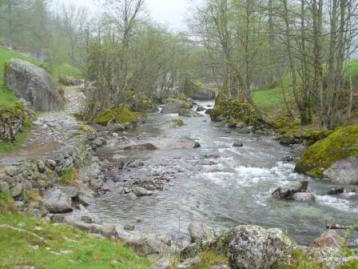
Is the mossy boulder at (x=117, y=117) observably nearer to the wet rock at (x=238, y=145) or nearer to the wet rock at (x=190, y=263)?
the wet rock at (x=238, y=145)

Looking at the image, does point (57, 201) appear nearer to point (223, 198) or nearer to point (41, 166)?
point (41, 166)

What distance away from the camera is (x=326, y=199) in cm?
1440

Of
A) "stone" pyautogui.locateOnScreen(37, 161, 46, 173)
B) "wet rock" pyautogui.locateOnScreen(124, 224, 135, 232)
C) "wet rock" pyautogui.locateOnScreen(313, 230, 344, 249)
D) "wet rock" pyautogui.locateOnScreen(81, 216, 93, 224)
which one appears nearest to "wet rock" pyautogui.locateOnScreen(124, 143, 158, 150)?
"stone" pyautogui.locateOnScreen(37, 161, 46, 173)

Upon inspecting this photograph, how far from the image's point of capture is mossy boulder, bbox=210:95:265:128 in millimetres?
32312

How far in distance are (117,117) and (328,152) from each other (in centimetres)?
1930

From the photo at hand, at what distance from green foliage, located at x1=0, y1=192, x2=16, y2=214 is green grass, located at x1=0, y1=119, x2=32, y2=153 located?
16.5ft

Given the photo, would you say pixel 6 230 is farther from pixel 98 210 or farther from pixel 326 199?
pixel 326 199

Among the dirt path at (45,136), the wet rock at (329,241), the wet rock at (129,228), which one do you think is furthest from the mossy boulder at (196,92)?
the wet rock at (329,241)

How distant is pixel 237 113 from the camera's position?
35.4 m

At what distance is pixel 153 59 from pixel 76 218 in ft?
110

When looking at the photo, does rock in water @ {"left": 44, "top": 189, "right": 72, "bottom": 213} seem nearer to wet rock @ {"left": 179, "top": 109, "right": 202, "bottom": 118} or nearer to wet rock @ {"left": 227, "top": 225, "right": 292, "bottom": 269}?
wet rock @ {"left": 227, "top": 225, "right": 292, "bottom": 269}

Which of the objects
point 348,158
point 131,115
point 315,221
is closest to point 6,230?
point 315,221

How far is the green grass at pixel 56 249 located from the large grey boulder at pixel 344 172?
34.0 ft

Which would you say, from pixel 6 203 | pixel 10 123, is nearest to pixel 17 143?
pixel 10 123
